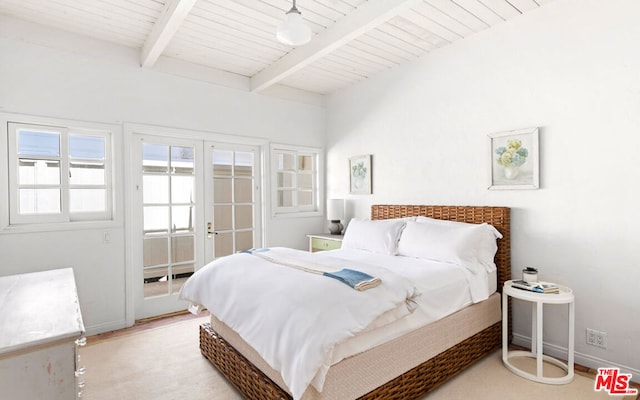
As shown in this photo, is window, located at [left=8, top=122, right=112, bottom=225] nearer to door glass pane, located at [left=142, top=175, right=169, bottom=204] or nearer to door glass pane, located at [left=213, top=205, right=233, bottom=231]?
door glass pane, located at [left=142, top=175, right=169, bottom=204]

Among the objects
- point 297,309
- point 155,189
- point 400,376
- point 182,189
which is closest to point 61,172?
point 155,189

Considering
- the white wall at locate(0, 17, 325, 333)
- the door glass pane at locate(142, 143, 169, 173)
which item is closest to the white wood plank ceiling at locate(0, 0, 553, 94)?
the white wall at locate(0, 17, 325, 333)

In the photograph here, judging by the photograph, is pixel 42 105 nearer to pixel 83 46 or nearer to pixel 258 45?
pixel 83 46

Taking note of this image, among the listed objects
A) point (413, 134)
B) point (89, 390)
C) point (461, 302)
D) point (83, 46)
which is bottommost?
point (89, 390)

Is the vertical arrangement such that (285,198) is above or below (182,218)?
above

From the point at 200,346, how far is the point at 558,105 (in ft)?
11.4

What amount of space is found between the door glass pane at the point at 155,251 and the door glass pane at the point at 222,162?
0.97 metres

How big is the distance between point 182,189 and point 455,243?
2883mm

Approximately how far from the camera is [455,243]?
270cm

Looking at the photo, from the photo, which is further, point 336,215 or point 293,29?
point 336,215

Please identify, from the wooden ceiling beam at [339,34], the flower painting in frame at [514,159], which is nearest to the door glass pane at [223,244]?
the wooden ceiling beam at [339,34]

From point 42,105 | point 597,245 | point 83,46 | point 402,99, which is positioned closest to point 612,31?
point 597,245

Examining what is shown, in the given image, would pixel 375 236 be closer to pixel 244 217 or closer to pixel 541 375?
pixel 541 375

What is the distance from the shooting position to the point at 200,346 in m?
2.77
